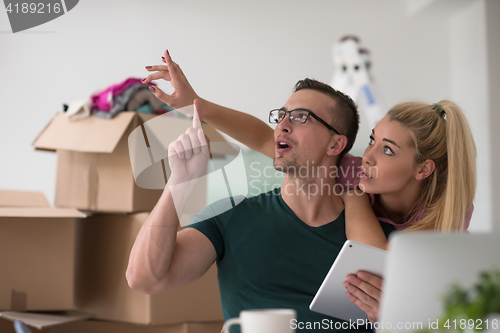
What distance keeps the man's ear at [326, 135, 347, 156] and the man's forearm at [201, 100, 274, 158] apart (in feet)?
0.56

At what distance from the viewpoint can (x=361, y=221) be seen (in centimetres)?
111

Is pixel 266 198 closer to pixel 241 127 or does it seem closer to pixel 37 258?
pixel 241 127

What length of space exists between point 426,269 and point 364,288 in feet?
1.26

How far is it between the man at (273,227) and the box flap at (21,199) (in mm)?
852

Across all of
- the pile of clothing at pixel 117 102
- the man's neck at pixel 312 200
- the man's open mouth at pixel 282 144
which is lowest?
the man's neck at pixel 312 200

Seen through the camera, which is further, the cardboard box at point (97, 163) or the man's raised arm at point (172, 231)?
the cardboard box at point (97, 163)

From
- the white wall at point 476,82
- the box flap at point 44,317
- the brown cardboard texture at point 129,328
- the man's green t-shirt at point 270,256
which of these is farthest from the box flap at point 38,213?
the white wall at point 476,82

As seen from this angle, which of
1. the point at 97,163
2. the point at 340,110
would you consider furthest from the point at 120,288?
the point at 340,110

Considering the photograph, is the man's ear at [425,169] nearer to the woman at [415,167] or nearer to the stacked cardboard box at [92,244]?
the woman at [415,167]

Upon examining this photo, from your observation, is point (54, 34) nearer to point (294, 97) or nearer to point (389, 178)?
point (294, 97)

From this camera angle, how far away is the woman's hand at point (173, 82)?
1034 millimetres

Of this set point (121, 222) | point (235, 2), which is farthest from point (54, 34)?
point (121, 222)

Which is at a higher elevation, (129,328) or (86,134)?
(86,134)

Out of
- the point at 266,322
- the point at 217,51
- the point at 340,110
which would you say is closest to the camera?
the point at 266,322
